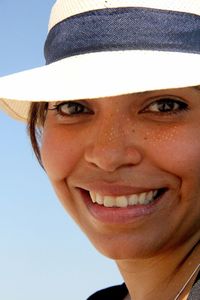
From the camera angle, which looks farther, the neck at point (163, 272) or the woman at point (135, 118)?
the neck at point (163, 272)

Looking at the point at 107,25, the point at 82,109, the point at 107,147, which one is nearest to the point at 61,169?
the point at 82,109

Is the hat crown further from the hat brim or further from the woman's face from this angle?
the woman's face

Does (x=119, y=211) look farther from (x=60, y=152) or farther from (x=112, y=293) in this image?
(x=112, y=293)

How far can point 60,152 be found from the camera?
2732 mm

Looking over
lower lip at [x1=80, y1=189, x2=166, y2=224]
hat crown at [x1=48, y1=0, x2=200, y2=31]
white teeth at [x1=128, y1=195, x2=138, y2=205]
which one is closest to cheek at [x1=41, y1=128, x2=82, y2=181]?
lower lip at [x1=80, y1=189, x2=166, y2=224]

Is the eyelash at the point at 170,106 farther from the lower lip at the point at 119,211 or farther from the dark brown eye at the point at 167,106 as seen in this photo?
the lower lip at the point at 119,211

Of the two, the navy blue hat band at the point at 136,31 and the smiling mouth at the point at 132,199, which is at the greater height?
the navy blue hat band at the point at 136,31

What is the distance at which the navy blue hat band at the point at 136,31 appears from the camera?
2.38m

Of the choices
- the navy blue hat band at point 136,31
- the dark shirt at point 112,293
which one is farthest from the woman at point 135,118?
the dark shirt at point 112,293

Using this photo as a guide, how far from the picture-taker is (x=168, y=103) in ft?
8.13

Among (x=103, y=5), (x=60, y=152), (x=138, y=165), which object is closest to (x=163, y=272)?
(x=138, y=165)

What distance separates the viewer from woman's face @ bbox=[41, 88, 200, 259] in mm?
2396

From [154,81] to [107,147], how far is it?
29 centimetres

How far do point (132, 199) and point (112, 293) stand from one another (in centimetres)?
119
